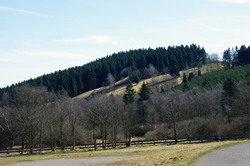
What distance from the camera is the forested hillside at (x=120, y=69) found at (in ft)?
417

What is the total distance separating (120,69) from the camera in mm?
147500

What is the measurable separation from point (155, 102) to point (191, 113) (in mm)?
12841

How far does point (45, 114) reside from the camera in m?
46.9

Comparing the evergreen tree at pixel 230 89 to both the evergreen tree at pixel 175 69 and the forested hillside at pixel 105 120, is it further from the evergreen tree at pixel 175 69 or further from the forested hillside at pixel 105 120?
the evergreen tree at pixel 175 69

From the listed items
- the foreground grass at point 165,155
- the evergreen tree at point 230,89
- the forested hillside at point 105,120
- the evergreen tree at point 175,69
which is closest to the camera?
the foreground grass at point 165,155

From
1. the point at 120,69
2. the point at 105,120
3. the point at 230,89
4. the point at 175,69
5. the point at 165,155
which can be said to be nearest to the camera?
the point at 165,155

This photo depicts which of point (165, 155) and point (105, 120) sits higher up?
point (105, 120)

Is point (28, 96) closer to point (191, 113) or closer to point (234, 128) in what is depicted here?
point (234, 128)

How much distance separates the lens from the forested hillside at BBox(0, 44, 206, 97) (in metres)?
127

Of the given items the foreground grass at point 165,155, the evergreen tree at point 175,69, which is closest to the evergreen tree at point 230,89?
the foreground grass at point 165,155

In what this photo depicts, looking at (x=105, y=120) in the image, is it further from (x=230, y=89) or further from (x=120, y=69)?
(x=120, y=69)

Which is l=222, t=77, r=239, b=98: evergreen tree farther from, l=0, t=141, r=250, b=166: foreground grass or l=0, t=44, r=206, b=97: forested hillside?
l=0, t=44, r=206, b=97: forested hillside

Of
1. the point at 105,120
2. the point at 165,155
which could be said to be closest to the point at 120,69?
the point at 105,120

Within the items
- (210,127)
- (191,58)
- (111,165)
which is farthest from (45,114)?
(191,58)
